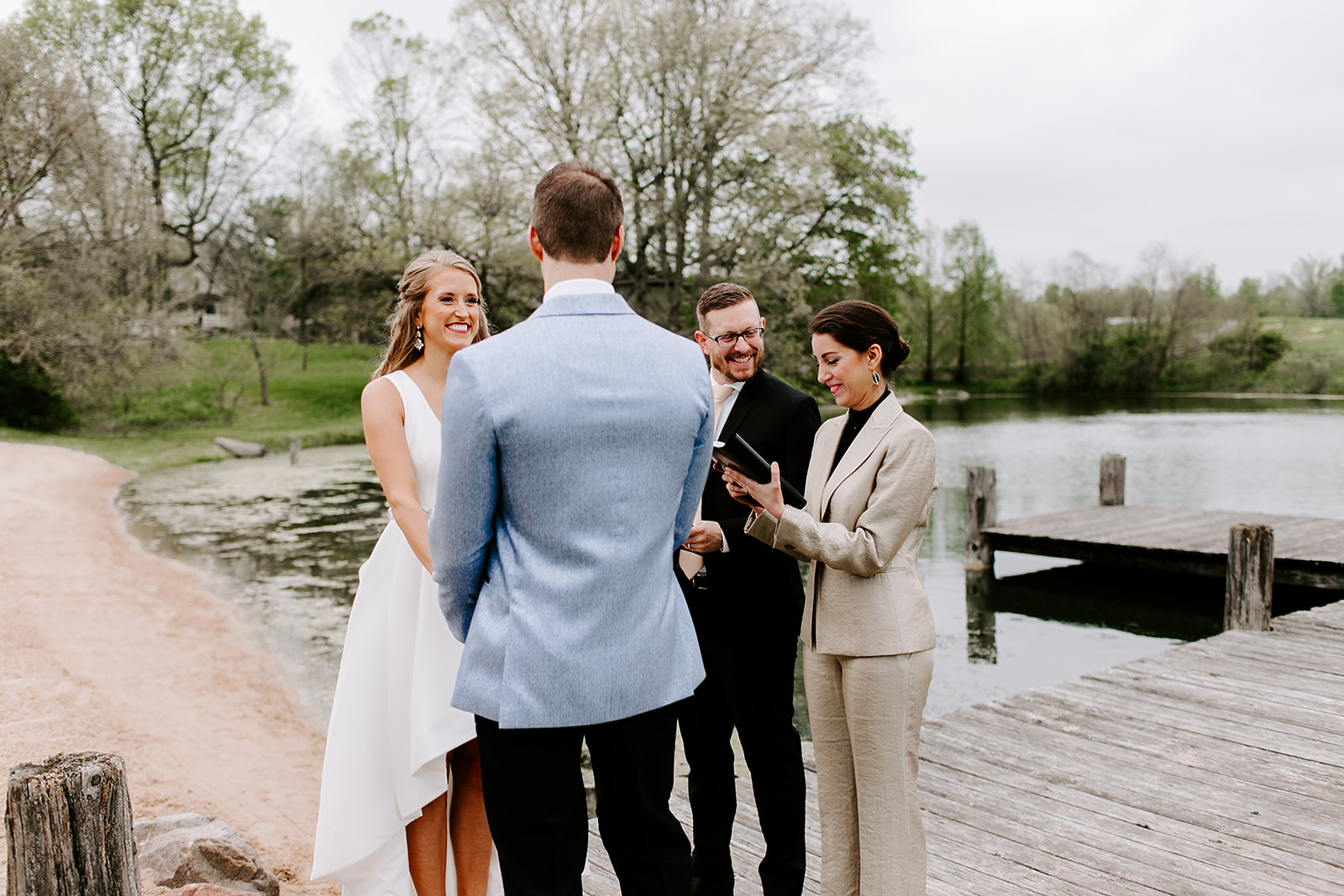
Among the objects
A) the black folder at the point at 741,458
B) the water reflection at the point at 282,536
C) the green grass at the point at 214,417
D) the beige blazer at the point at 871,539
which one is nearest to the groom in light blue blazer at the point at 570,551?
the black folder at the point at 741,458

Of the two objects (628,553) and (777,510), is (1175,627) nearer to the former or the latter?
(777,510)

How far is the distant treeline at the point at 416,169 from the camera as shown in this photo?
2312cm

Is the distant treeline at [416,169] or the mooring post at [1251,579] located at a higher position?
the distant treeline at [416,169]

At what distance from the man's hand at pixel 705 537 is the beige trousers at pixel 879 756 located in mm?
466

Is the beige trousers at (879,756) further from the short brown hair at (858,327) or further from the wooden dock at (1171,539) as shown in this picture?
the wooden dock at (1171,539)

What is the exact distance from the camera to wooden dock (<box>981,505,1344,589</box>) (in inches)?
388

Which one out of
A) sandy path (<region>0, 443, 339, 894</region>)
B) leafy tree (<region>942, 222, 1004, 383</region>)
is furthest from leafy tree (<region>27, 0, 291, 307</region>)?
leafy tree (<region>942, 222, 1004, 383</region>)

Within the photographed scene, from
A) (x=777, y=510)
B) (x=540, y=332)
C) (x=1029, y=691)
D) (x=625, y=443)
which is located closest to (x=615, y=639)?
(x=625, y=443)

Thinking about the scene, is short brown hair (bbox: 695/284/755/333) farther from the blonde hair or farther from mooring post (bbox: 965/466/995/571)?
mooring post (bbox: 965/466/995/571)

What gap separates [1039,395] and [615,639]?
2351 inches

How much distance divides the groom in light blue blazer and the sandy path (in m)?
3.19

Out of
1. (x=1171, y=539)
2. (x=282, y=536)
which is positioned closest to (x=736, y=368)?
(x=1171, y=539)

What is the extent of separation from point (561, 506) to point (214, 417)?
3168 centimetres

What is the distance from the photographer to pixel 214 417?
29.6 metres
